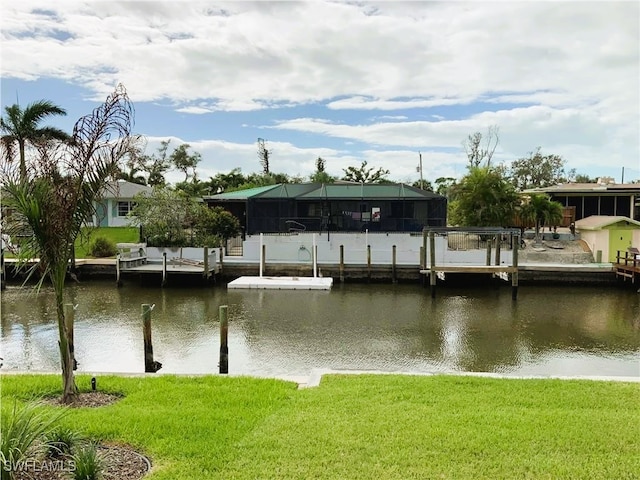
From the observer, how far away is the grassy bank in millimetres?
4645

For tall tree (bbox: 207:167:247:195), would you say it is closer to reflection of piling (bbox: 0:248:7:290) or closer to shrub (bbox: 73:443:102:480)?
reflection of piling (bbox: 0:248:7:290)

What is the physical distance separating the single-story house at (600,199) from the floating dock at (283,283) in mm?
19326

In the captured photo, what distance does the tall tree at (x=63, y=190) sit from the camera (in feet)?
20.9

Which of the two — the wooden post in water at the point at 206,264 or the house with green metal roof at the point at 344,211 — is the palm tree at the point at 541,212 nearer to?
the house with green metal roof at the point at 344,211

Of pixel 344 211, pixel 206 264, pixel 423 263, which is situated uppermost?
pixel 344 211

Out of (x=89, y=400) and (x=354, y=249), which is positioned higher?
(x=354, y=249)

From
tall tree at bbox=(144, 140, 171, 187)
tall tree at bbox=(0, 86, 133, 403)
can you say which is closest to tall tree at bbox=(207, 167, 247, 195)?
tall tree at bbox=(144, 140, 171, 187)

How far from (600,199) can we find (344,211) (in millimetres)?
17163

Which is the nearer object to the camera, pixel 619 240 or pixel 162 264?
pixel 162 264

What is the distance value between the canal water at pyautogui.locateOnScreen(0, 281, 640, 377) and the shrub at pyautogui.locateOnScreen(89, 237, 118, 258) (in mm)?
5527

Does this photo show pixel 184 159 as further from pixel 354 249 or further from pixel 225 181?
pixel 354 249

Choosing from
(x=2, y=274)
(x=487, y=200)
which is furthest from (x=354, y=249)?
(x=2, y=274)

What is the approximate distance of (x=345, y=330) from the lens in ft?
52.3

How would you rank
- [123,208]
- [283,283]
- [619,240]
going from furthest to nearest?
[123,208] → [619,240] → [283,283]
